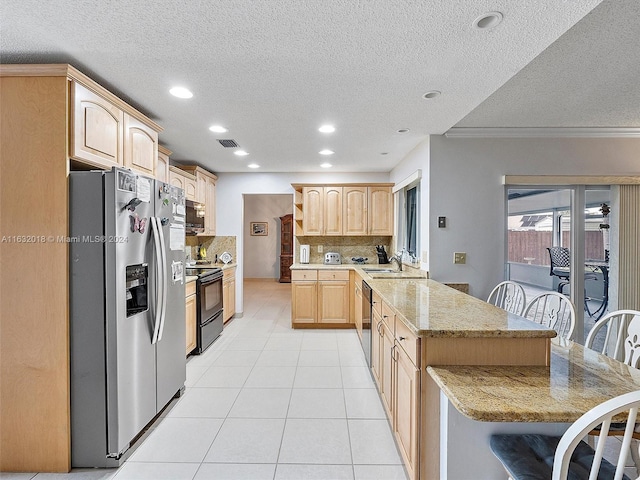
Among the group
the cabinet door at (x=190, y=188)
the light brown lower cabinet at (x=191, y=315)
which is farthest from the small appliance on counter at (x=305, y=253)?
the light brown lower cabinet at (x=191, y=315)

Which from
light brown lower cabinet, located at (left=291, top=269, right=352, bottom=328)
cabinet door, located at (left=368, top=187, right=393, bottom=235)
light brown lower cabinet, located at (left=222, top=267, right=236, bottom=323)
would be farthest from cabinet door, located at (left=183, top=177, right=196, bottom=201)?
cabinet door, located at (left=368, top=187, right=393, bottom=235)

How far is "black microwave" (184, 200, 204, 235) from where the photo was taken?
4.14 meters

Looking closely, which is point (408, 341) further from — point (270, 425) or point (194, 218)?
point (194, 218)

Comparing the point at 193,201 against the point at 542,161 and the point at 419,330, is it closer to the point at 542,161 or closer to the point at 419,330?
the point at 419,330

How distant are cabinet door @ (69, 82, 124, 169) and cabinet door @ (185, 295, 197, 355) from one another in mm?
1688

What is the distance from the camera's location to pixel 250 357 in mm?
3566

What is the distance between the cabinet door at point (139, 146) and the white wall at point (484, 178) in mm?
2708

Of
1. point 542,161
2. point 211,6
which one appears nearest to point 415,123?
point 542,161

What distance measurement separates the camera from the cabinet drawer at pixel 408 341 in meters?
1.58

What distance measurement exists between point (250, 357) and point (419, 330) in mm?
2560

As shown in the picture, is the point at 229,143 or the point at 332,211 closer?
the point at 229,143

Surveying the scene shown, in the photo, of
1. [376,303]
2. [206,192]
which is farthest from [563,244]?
[206,192]

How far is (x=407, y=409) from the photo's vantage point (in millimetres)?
1726

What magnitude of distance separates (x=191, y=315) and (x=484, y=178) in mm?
3506
